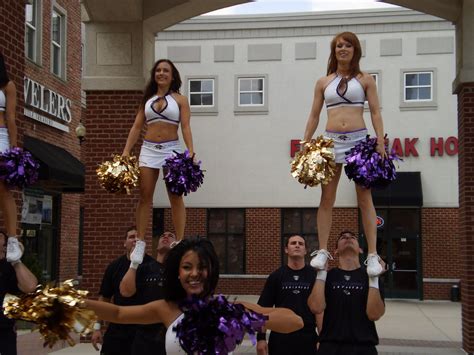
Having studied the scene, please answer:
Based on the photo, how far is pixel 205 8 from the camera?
1043cm

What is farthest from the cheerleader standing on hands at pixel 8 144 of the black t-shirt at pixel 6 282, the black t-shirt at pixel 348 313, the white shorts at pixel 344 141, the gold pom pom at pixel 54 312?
the white shorts at pixel 344 141

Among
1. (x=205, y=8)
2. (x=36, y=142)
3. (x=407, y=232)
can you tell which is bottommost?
(x=407, y=232)

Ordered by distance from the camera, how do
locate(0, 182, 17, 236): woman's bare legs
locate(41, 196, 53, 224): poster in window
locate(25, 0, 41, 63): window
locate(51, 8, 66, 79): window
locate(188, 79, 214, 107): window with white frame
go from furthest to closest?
locate(188, 79, 214, 107): window with white frame → locate(51, 8, 66, 79): window → locate(41, 196, 53, 224): poster in window → locate(25, 0, 41, 63): window → locate(0, 182, 17, 236): woman's bare legs

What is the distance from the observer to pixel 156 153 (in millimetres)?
5906

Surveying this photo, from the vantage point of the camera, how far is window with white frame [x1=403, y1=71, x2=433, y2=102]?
23.0m

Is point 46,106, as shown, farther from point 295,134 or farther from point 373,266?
point 373,266

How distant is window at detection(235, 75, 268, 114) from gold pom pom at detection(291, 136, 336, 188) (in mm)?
18588

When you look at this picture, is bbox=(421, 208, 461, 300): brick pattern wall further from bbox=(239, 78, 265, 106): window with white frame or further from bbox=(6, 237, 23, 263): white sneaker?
bbox=(6, 237, 23, 263): white sneaker

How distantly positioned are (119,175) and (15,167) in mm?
1066

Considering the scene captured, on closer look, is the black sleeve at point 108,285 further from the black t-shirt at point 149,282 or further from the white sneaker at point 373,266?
the white sneaker at point 373,266

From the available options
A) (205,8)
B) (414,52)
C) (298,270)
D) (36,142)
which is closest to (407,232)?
(414,52)

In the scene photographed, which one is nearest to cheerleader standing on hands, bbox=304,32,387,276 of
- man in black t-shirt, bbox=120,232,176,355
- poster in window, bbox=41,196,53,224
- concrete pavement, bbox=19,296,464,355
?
man in black t-shirt, bbox=120,232,176,355

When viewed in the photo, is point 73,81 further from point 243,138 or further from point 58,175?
point 243,138

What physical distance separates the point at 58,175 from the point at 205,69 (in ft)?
33.6
